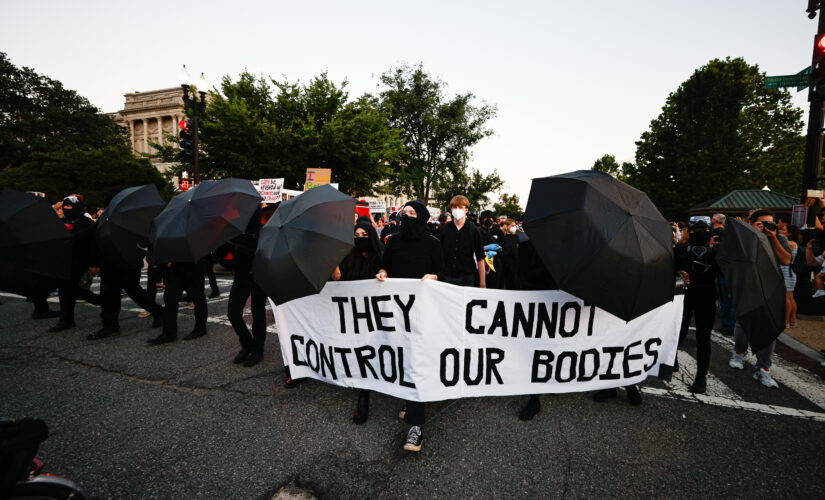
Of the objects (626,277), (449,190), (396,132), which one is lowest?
(626,277)

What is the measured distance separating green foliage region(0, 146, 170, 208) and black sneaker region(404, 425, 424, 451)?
35267 millimetres

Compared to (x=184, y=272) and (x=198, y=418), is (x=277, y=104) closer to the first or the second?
(x=184, y=272)

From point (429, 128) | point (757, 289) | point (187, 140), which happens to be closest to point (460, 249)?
point (757, 289)

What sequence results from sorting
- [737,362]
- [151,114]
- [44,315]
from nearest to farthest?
[737,362] → [44,315] → [151,114]

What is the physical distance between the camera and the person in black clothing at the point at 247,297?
174 inches

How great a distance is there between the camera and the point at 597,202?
248 cm

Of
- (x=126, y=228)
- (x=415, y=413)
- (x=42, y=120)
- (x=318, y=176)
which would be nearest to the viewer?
(x=415, y=413)

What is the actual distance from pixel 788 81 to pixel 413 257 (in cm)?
972

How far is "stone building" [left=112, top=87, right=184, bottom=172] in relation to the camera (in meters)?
68.4

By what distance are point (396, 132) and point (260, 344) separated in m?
22.1

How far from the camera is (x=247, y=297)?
444 centimetres

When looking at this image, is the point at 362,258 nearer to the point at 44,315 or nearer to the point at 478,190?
the point at 44,315

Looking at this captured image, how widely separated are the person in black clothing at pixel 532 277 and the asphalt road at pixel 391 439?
126 mm

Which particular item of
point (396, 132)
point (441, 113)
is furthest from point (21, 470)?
point (441, 113)
